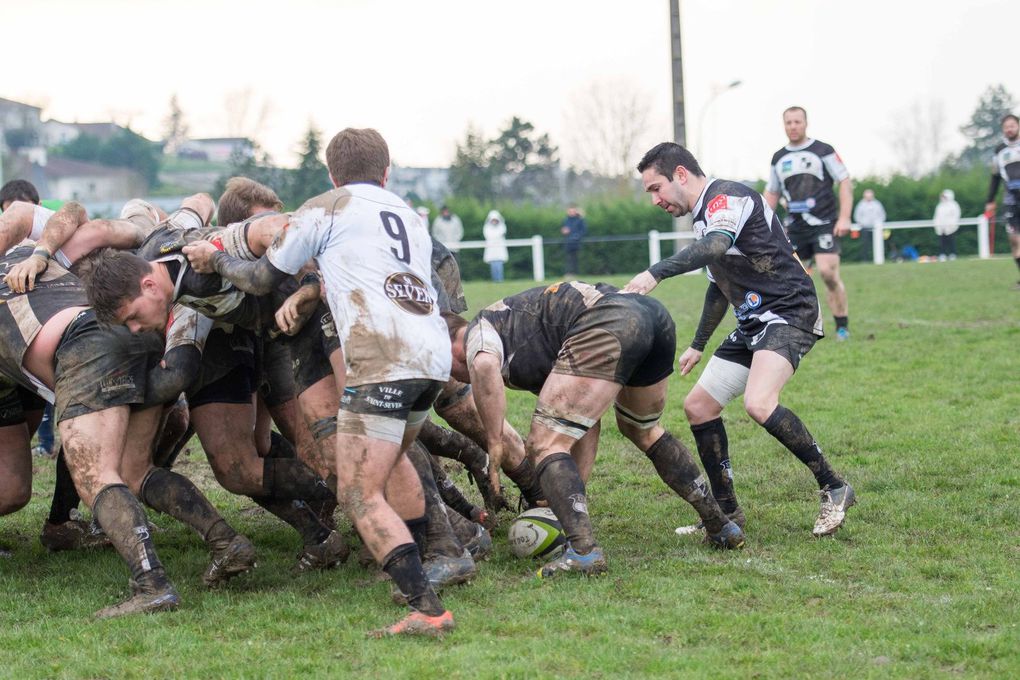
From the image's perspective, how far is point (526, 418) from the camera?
9.10 meters

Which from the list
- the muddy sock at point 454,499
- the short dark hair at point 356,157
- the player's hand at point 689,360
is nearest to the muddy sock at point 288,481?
the muddy sock at point 454,499

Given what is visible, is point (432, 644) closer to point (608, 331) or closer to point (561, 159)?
point (608, 331)

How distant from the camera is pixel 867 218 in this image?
1206 inches

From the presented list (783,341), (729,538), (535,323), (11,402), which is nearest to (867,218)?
(783,341)

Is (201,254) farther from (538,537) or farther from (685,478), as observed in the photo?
(685,478)

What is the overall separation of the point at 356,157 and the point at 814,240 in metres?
8.03

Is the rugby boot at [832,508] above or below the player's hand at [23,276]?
below

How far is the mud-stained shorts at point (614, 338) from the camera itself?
17.0 feet

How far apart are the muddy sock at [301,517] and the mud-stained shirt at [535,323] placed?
4.00 ft

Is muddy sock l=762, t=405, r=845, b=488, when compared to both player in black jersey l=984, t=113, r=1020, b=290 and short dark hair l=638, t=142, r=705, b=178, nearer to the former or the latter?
short dark hair l=638, t=142, r=705, b=178

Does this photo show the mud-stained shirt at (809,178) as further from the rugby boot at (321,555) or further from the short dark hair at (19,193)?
the rugby boot at (321,555)

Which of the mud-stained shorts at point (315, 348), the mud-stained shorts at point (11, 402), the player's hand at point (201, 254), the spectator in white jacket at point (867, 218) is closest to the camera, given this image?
the player's hand at point (201, 254)

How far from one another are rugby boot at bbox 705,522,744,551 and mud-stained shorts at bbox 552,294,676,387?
0.97 m

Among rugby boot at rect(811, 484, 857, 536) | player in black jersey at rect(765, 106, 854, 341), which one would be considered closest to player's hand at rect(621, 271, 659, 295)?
rugby boot at rect(811, 484, 857, 536)
